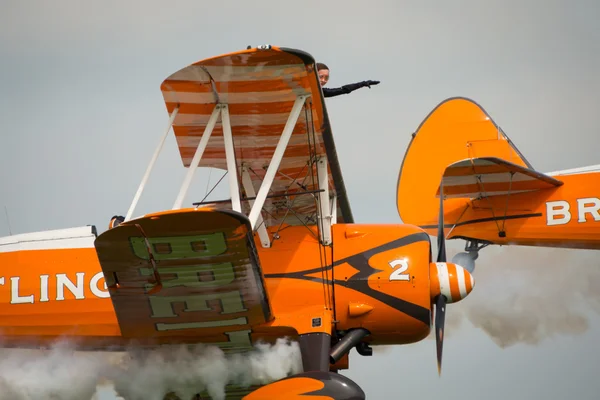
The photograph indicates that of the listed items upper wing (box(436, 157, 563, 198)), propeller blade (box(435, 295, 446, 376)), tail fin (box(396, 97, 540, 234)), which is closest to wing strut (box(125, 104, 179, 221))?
propeller blade (box(435, 295, 446, 376))

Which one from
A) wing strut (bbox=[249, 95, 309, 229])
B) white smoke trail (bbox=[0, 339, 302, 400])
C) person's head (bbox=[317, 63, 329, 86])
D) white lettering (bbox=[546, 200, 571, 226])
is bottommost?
white smoke trail (bbox=[0, 339, 302, 400])

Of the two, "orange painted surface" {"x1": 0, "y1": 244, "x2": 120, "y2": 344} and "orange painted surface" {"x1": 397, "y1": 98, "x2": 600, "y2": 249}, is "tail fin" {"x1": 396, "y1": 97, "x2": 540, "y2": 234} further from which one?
"orange painted surface" {"x1": 0, "y1": 244, "x2": 120, "y2": 344}

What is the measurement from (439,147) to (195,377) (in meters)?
7.68

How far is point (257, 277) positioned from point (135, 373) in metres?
1.84

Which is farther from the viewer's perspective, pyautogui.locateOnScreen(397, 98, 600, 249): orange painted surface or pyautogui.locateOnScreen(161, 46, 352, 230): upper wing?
pyautogui.locateOnScreen(397, 98, 600, 249): orange painted surface

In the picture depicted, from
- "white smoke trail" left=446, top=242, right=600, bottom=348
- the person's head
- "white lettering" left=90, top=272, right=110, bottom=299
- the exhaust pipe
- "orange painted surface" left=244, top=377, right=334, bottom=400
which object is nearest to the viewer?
"orange painted surface" left=244, top=377, right=334, bottom=400

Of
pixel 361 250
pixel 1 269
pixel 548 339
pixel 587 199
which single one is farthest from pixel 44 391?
pixel 587 199

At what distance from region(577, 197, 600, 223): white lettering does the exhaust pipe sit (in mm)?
5636

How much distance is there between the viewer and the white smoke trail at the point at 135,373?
31.6 ft

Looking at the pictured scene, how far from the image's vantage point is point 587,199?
14.3 metres

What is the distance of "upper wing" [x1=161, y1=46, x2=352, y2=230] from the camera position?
912cm

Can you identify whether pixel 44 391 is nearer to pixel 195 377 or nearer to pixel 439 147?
pixel 195 377

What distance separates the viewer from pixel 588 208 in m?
14.3

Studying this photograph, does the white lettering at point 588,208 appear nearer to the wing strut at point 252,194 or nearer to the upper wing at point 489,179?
the upper wing at point 489,179
